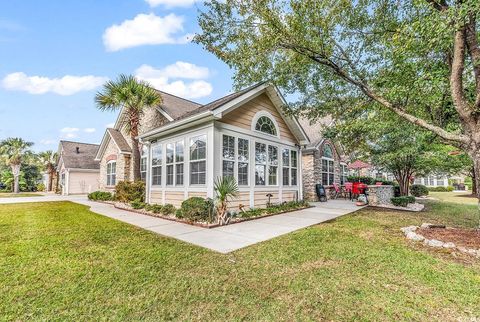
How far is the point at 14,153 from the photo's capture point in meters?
27.7

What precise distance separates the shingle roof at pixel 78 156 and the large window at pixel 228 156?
73.0ft

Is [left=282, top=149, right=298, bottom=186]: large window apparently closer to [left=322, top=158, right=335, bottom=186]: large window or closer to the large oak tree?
the large oak tree

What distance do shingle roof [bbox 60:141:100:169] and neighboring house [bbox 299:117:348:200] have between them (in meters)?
22.6

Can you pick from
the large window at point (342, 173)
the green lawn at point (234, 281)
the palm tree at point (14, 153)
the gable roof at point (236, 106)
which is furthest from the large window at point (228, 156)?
the palm tree at point (14, 153)

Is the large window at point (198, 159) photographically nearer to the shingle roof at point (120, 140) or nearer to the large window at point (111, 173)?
the shingle roof at point (120, 140)

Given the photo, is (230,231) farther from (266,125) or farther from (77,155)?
(77,155)

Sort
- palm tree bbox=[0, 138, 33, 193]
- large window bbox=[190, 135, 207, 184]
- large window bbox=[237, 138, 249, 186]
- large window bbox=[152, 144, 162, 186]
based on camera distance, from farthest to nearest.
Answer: palm tree bbox=[0, 138, 33, 193] → large window bbox=[152, 144, 162, 186] → large window bbox=[237, 138, 249, 186] → large window bbox=[190, 135, 207, 184]

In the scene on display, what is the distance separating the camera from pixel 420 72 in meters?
7.00

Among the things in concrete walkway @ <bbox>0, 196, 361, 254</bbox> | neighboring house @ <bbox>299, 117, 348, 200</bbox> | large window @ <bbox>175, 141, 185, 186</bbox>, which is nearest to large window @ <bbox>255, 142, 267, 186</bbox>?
concrete walkway @ <bbox>0, 196, 361, 254</bbox>

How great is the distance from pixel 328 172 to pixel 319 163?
171 cm

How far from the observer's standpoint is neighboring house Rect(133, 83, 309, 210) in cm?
876

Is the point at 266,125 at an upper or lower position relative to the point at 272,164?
upper

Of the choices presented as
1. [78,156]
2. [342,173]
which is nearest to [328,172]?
[342,173]

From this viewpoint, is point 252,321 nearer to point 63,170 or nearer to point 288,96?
point 288,96
